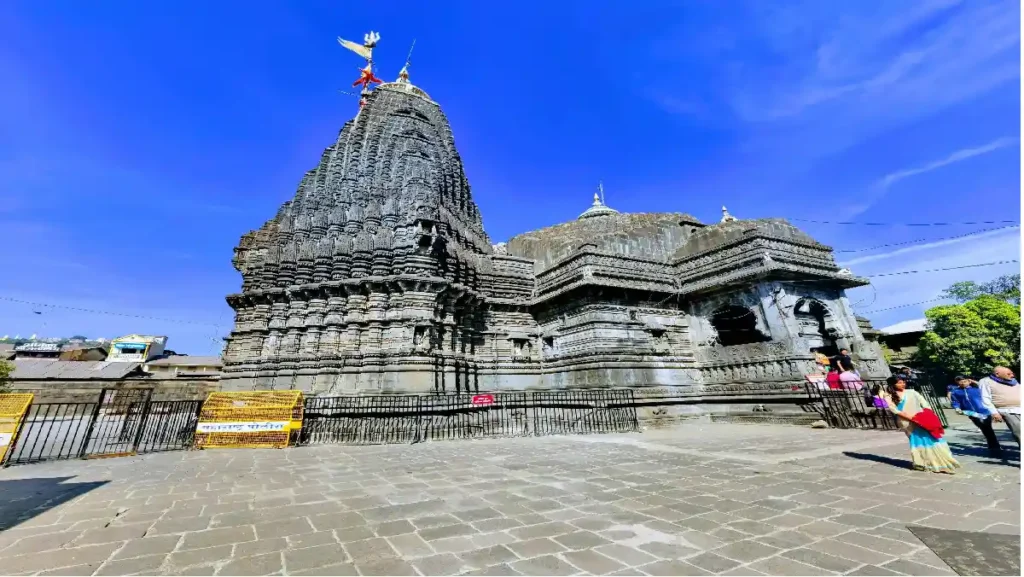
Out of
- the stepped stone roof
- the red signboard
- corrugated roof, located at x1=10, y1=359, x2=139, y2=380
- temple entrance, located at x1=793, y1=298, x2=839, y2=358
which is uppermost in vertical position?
the stepped stone roof

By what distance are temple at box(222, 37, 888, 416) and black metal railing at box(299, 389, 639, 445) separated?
4.84 ft

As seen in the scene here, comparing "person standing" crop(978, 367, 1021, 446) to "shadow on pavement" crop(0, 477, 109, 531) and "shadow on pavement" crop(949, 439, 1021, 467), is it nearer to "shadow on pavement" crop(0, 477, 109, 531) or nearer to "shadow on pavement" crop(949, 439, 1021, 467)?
"shadow on pavement" crop(949, 439, 1021, 467)

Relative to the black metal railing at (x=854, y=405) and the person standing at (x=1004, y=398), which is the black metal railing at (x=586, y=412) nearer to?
the black metal railing at (x=854, y=405)

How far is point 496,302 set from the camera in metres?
17.9

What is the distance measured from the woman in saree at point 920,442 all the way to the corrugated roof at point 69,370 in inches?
1650

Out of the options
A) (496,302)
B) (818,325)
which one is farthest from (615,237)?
(818,325)

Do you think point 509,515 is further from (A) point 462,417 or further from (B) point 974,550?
(A) point 462,417

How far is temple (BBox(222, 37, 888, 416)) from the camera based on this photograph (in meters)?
14.6

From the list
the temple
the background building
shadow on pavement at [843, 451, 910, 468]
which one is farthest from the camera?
the background building

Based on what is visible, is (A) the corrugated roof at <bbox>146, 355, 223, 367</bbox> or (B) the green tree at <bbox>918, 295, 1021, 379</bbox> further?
(A) the corrugated roof at <bbox>146, 355, 223, 367</bbox>

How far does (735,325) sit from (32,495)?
2106 cm

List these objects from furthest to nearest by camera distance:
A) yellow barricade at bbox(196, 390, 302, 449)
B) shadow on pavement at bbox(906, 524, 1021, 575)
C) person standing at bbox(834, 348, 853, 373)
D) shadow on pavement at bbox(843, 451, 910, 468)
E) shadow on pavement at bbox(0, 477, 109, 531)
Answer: person standing at bbox(834, 348, 853, 373) < yellow barricade at bbox(196, 390, 302, 449) < shadow on pavement at bbox(843, 451, 910, 468) < shadow on pavement at bbox(0, 477, 109, 531) < shadow on pavement at bbox(906, 524, 1021, 575)

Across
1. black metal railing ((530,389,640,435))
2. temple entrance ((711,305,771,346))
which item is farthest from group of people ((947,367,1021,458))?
temple entrance ((711,305,771,346))

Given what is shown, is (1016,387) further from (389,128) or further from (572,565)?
(389,128)
